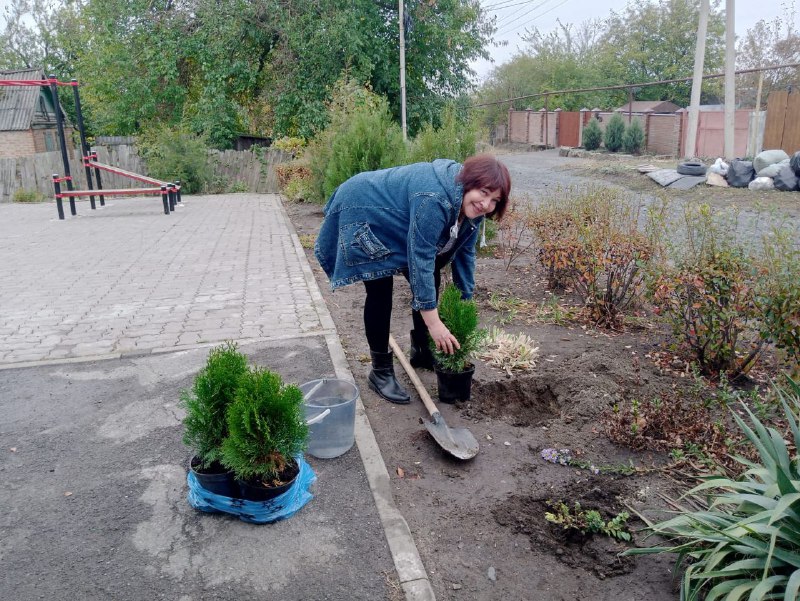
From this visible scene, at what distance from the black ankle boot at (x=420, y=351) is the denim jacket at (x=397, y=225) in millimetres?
682

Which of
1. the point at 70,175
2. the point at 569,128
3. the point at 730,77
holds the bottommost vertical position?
the point at 70,175

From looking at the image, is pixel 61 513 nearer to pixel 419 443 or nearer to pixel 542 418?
pixel 419 443

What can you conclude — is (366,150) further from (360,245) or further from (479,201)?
(479,201)

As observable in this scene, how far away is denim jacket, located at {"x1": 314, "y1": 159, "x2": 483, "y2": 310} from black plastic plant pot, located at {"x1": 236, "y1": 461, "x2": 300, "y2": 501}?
1098mm

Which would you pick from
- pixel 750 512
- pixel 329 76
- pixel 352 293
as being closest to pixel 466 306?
pixel 750 512

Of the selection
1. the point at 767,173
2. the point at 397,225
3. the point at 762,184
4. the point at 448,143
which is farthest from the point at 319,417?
the point at 767,173

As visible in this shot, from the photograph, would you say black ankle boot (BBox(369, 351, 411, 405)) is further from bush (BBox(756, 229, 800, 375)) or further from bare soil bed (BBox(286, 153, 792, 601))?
bush (BBox(756, 229, 800, 375))

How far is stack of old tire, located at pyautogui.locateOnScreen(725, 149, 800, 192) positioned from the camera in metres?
12.7

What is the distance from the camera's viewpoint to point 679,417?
329cm

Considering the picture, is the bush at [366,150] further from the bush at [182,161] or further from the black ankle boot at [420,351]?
the bush at [182,161]

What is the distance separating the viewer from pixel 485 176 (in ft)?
10.1

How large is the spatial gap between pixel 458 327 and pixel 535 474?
98 centimetres

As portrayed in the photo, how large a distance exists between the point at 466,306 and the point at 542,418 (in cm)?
84

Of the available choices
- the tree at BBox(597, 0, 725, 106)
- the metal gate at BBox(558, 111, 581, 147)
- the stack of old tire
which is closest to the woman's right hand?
the stack of old tire
